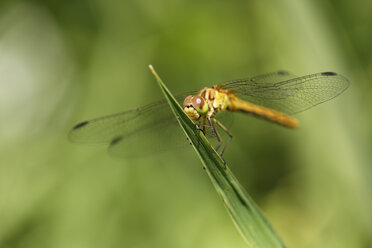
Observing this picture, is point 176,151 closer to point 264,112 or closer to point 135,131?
point 135,131

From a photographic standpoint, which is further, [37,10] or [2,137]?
[37,10]

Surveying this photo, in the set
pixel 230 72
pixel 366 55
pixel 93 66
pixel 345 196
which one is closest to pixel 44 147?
pixel 93 66

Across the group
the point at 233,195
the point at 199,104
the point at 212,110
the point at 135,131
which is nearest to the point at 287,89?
the point at 212,110

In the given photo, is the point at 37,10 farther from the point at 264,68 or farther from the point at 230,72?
the point at 264,68

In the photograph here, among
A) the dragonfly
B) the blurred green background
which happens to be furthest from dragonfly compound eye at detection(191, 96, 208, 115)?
the blurred green background

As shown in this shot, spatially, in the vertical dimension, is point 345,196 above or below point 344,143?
below

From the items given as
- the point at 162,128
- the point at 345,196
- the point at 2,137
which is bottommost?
the point at 345,196

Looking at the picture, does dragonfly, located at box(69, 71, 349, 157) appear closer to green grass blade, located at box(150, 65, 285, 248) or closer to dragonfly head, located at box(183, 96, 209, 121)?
dragonfly head, located at box(183, 96, 209, 121)
